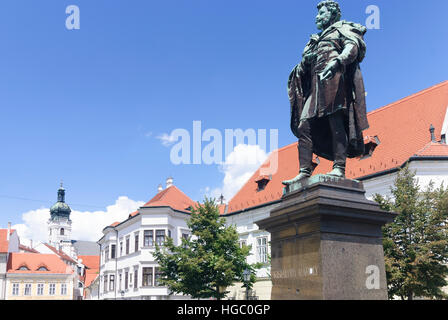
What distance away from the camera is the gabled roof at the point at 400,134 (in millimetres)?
22625

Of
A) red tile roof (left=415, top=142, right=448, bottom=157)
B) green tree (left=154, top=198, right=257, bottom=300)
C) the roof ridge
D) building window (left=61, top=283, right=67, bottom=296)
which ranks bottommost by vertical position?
building window (left=61, top=283, right=67, bottom=296)

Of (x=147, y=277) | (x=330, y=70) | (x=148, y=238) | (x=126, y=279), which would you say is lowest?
(x=126, y=279)

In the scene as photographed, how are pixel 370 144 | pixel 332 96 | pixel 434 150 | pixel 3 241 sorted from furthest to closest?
pixel 3 241, pixel 370 144, pixel 434 150, pixel 332 96

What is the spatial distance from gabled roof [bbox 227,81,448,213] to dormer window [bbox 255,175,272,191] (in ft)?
3.97

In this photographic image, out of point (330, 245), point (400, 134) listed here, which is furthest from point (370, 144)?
point (330, 245)

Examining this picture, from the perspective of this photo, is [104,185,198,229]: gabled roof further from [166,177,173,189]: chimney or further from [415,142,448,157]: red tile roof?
[415,142,448,157]: red tile roof

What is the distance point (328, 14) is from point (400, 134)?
791 inches

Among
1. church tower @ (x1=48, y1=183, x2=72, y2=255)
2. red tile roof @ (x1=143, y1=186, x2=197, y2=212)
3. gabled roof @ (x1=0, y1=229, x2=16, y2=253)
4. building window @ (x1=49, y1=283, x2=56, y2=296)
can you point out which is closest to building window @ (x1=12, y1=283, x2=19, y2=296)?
building window @ (x1=49, y1=283, x2=56, y2=296)

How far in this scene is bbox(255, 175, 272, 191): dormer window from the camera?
3206 centimetres

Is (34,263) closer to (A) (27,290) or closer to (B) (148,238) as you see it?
(A) (27,290)

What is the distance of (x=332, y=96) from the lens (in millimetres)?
5785

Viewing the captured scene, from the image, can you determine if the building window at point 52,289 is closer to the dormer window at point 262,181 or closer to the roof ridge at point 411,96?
the dormer window at point 262,181

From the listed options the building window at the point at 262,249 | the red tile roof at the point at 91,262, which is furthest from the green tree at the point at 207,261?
the red tile roof at the point at 91,262
